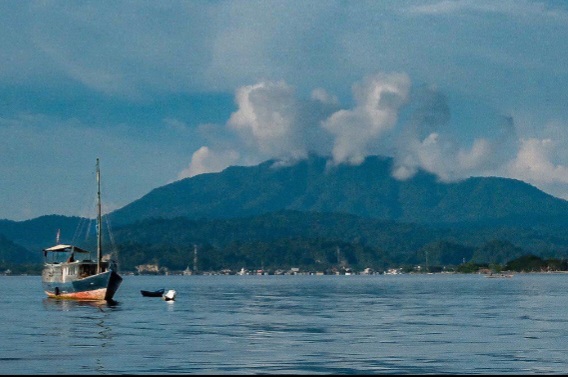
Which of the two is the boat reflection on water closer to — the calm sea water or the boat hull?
the boat hull

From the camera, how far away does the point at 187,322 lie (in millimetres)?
103438

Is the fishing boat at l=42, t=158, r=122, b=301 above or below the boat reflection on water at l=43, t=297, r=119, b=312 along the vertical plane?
above

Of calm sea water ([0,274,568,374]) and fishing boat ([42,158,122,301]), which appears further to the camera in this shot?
fishing boat ([42,158,122,301])

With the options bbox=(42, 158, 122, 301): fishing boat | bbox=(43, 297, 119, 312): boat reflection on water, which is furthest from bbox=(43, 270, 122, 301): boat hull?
bbox=(43, 297, 119, 312): boat reflection on water

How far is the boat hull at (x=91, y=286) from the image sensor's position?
152125mm

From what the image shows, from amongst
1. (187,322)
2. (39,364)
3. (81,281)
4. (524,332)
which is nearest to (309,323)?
(187,322)

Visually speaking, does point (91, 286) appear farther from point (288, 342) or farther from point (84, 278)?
point (288, 342)

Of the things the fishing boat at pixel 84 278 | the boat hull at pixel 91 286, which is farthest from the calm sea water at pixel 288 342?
the fishing boat at pixel 84 278

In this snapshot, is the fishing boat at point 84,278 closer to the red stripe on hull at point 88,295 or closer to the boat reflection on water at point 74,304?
the red stripe on hull at point 88,295

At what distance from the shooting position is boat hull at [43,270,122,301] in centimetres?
15212

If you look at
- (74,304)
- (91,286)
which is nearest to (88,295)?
(91,286)

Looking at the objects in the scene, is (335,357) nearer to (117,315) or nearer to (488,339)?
(488,339)

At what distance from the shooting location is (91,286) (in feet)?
504

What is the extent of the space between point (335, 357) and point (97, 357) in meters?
16.3
